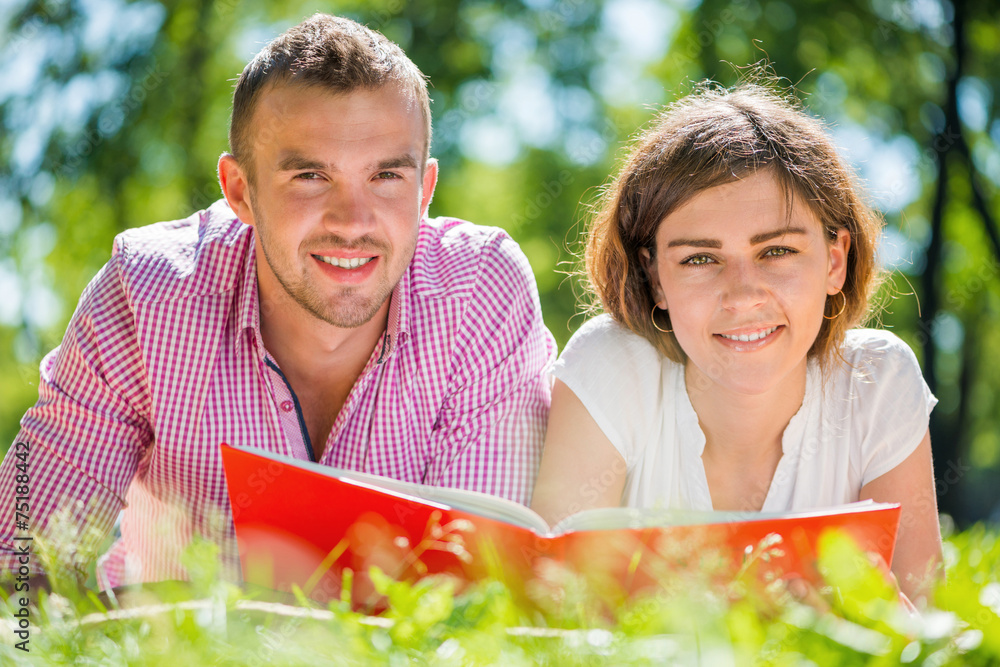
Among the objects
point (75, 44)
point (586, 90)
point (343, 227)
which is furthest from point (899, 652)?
point (586, 90)

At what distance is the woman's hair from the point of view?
7.11 feet

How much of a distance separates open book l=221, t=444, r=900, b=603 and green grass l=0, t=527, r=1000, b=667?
0.81 feet

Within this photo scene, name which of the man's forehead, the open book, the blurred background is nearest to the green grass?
the open book

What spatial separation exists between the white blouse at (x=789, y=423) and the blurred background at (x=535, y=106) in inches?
211

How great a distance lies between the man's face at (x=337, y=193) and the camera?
222cm

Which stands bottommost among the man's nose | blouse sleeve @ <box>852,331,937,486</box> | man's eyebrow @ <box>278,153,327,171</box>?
blouse sleeve @ <box>852,331,937,486</box>

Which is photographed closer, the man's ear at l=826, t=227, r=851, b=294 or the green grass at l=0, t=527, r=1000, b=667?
the green grass at l=0, t=527, r=1000, b=667

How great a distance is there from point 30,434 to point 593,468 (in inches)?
57.5

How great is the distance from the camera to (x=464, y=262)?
100 inches

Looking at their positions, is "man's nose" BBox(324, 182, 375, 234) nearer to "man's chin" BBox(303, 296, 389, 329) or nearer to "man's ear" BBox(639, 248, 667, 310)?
"man's chin" BBox(303, 296, 389, 329)

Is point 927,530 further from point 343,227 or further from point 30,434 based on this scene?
point 30,434

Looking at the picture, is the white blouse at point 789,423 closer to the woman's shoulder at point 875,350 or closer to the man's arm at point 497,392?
the woman's shoulder at point 875,350

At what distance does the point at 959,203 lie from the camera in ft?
31.6

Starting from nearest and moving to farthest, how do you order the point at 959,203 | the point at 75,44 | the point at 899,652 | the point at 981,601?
1. the point at 899,652
2. the point at 981,601
3. the point at 75,44
4. the point at 959,203
